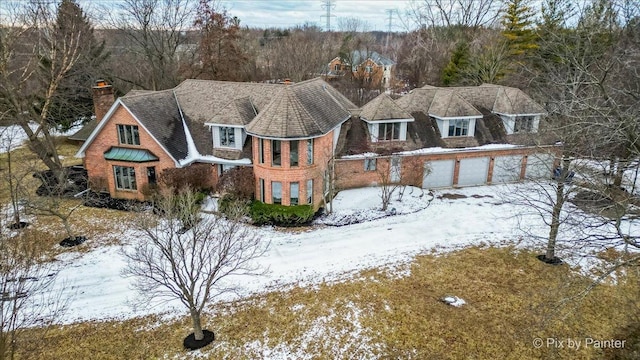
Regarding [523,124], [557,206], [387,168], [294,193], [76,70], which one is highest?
[76,70]

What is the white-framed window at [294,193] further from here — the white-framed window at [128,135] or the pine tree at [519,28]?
the pine tree at [519,28]

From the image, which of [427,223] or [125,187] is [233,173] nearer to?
[125,187]

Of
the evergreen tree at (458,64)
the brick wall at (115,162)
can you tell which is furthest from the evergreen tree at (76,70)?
the evergreen tree at (458,64)

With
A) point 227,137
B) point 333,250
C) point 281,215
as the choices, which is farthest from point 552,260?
point 227,137

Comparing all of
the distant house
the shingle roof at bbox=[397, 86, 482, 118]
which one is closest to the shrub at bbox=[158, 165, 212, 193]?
the shingle roof at bbox=[397, 86, 482, 118]

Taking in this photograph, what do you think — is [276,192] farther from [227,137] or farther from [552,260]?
[552,260]
